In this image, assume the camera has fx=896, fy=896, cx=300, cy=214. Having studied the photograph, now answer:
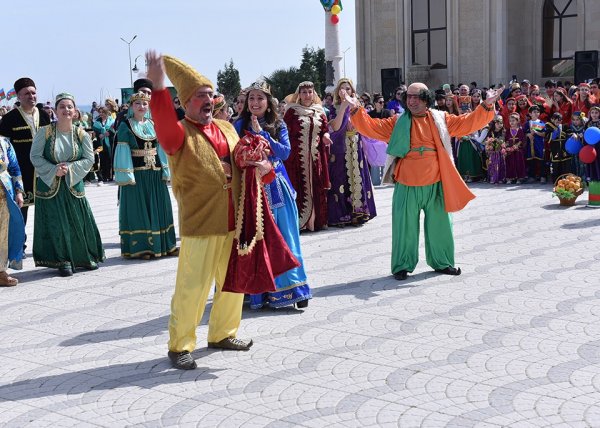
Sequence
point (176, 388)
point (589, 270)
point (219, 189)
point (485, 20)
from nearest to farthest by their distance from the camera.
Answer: point (176, 388) → point (219, 189) → point (589, 270) → point (485, 20)

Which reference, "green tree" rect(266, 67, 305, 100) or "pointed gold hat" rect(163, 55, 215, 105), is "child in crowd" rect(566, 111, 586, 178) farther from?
"green tree" rect(266, 67, 305, 100)

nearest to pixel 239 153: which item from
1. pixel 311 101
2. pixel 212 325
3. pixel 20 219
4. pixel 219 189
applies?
pixel 219 189

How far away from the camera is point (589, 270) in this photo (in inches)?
323

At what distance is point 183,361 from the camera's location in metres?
5.58

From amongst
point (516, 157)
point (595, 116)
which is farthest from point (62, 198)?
point (516, 157)

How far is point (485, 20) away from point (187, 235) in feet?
77.0

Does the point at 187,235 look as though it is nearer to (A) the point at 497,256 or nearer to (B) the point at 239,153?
(B) the point at 239,153

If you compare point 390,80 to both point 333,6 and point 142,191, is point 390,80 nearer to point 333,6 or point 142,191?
point 333,6

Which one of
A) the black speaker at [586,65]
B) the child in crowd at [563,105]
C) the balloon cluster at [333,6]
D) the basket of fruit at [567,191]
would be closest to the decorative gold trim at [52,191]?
the basket of fruit at [567,191]

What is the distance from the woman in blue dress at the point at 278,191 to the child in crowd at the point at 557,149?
9439mm

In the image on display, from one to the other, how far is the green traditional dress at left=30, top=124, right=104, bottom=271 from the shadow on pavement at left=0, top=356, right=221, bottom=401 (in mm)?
3463

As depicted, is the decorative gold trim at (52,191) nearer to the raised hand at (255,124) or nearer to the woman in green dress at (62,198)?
the woman in green dress at (62,198)

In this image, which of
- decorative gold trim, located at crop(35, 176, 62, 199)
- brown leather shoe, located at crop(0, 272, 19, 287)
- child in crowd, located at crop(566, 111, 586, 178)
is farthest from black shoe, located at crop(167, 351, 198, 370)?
child in crowd, located at crop(566, 111, 586, 178)

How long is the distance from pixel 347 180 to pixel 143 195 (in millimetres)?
3159
